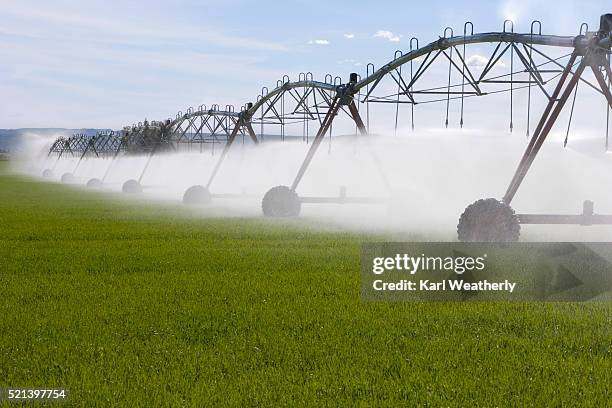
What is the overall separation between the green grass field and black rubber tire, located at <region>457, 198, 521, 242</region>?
4.14 metres

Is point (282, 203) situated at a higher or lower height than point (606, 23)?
lower

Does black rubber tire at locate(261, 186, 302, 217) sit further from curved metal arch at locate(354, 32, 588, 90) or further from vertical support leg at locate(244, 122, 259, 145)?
curved metal arch at locate(354, 32, 588, 90)

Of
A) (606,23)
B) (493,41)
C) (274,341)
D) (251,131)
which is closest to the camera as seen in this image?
(274,341)

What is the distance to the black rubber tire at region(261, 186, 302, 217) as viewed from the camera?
2991 centimetres

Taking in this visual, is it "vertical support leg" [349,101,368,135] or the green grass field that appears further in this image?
"vertical support leg" [349,101,368,135]

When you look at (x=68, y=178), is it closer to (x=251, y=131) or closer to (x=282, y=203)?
(x=251, y=131)

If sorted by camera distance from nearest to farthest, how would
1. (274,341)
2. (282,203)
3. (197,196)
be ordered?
(274,341)
(282,203)
(197,196)

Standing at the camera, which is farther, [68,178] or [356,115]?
[68,178]

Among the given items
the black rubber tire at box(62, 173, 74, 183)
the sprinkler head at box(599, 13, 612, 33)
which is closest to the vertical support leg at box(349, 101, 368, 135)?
the sprinkler head at box(599, 13, 612, 33)

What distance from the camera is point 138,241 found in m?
20.8

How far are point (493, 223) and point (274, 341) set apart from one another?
10.5 m

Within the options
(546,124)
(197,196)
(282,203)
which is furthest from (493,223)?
(197,196)

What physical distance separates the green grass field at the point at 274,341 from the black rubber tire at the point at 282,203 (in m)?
13.7

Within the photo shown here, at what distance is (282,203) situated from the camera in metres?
29.9
